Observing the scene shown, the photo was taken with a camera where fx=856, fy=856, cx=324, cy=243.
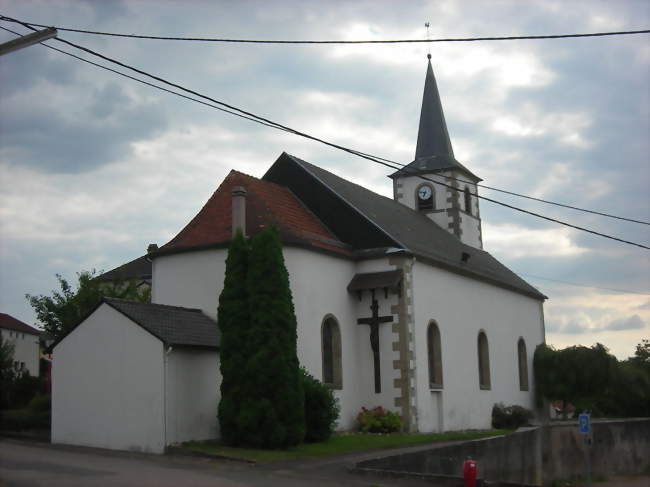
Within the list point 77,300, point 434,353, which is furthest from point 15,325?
Answer: point 434,353

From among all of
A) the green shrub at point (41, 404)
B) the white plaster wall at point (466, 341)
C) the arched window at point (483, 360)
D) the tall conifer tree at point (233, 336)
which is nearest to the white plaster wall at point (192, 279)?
the tall conifer tree at point (233, 336)

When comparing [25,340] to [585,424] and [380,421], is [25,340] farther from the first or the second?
[585,424]

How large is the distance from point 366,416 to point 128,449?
27.9ft

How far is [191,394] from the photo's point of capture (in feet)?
71.0

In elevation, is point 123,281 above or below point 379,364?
above

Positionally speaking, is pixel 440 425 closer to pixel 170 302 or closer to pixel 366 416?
pixel 366 416

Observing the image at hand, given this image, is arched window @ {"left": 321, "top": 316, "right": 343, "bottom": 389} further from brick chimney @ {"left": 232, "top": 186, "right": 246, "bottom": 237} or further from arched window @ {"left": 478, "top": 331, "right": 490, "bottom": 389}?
arched window @ {"left": 478, "top": 331, "right": 490, "bottom": 389}

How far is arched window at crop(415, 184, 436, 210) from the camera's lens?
134 ft

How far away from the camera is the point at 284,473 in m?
17.2

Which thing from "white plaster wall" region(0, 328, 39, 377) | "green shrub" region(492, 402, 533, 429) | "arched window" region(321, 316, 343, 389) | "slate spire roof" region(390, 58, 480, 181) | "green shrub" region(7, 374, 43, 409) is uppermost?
"slate spire roof" region(390, 58, 480, 181)

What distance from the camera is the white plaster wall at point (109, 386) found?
20.9 m

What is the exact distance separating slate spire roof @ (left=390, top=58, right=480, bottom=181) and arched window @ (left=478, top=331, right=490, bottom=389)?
9686mm

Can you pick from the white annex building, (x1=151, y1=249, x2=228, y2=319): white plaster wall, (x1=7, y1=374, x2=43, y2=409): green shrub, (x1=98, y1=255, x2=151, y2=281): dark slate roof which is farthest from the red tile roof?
(x1=98, y1=255, x2=151, y2=281): dark slate roof

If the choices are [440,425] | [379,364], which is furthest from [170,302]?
[440,425]
